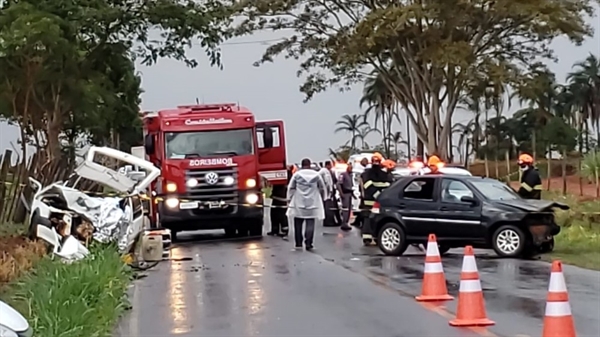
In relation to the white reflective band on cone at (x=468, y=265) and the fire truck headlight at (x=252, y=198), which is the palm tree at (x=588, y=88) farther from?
the white reflective band on cone at (x=468, y=265)

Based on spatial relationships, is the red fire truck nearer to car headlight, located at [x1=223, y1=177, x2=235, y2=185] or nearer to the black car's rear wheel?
car headlight, located at [x1=223, y1=177, x2=235, y2=185]

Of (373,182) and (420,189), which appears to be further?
(373,182)

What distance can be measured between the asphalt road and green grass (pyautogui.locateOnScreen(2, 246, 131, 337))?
0.35 metres

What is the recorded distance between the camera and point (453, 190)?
20484mm

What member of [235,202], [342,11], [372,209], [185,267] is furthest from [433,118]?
[185,267]

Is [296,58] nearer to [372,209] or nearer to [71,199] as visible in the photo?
[372,209]

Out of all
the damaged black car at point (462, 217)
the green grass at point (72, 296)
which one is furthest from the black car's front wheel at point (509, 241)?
the green grass at point (72, 296)

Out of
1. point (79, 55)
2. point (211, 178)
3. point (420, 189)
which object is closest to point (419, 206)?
point (420, 189)

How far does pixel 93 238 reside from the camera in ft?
58.3

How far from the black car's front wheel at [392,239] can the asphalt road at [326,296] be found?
22 cm

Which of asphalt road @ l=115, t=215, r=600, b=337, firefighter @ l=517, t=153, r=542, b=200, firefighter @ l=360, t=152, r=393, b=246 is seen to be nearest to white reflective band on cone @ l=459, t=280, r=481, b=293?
asphalt road @ l=115, t=215, r=600, b=337

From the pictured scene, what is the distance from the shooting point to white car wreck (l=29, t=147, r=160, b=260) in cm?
1708

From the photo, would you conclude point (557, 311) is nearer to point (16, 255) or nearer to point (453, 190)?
point (16, 255)

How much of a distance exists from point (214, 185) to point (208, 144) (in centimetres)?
101
